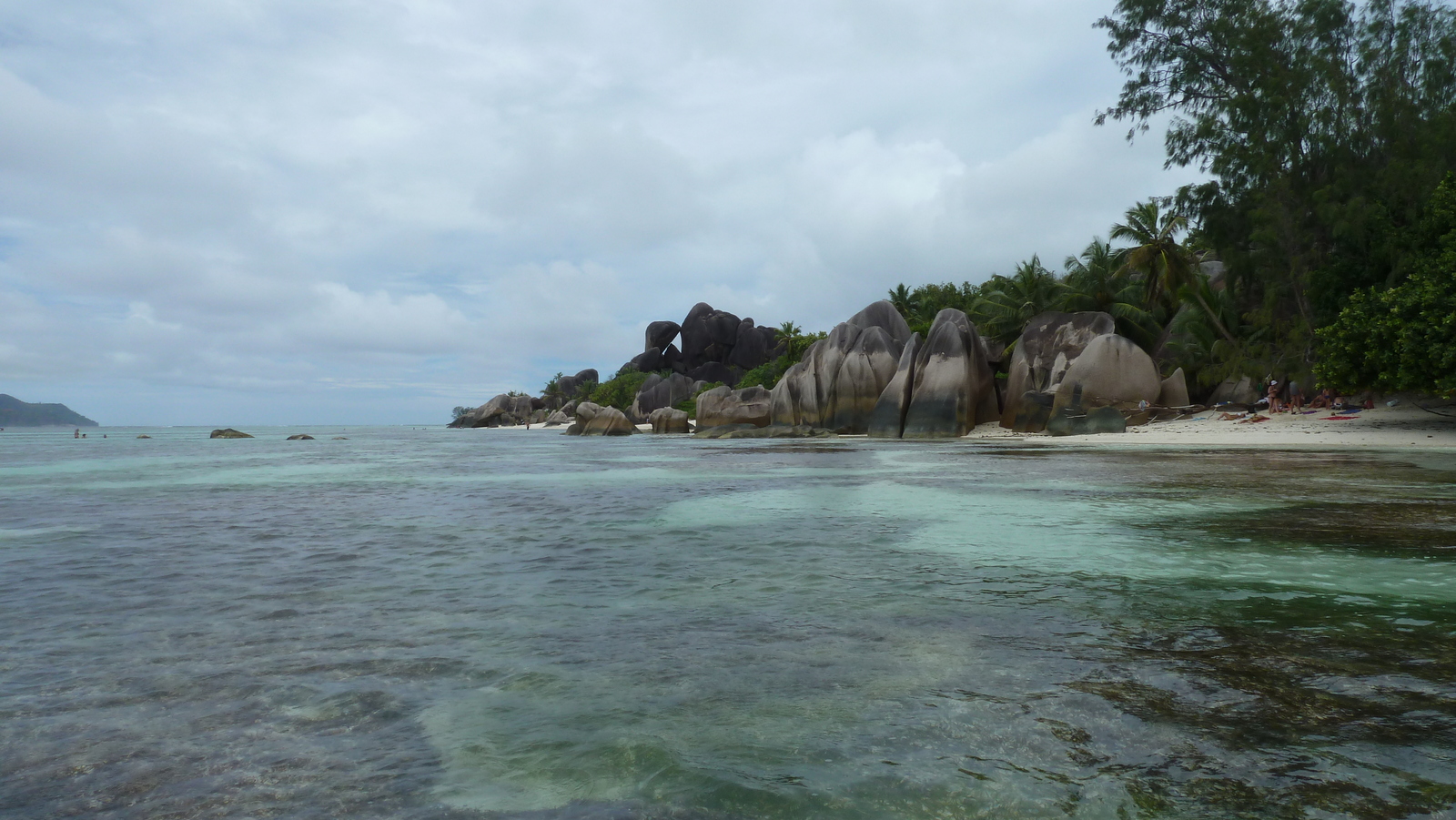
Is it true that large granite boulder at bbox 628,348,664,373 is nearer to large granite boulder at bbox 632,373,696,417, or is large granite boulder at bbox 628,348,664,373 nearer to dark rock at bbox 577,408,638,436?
large granite boulder at bbox 632,373,696,417

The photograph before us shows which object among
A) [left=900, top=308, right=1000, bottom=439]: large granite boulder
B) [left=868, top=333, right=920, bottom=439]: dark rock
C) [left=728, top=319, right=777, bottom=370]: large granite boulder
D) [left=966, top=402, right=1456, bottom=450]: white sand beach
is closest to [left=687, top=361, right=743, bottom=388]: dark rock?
[left=728, top=319, right=777, bottom=370]: large granite boulder

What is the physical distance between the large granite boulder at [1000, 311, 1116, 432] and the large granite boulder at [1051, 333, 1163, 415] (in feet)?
2.64

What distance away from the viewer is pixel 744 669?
3.10m

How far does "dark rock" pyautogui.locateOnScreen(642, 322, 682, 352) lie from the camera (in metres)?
76.3

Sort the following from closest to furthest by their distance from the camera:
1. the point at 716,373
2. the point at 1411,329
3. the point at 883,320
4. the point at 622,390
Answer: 1. the point at 1411,329
2. the point at 883,320
3. the point at 622,390
4. the point at 716,373

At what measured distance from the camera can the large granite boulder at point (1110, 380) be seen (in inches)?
1068

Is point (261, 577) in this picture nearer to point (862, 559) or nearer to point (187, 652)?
point (187, 652)

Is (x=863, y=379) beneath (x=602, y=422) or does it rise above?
above

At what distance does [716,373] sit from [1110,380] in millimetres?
47113

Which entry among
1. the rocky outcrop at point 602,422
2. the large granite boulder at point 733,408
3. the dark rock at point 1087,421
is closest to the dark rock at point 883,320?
the large granite boulder at point 733,408

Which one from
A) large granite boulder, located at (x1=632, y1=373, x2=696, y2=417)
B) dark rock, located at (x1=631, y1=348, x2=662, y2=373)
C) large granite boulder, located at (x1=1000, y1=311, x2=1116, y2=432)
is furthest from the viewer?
dark rock, located at (x1=631, y1=348, x2=662, y2=373)

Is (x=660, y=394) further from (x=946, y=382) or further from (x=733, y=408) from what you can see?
(x=946, y=382)

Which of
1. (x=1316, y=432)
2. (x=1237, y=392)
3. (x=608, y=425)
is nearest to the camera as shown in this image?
(x=1316, y=432)

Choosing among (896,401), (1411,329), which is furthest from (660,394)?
(1411,329)
